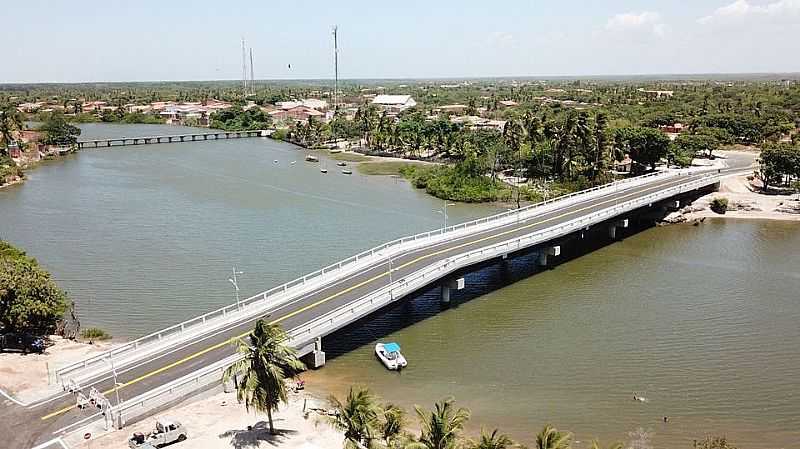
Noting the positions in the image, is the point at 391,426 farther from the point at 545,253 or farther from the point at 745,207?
the point at 745,207

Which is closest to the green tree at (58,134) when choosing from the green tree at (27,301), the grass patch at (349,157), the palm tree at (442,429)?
the grass patch at (349,157)

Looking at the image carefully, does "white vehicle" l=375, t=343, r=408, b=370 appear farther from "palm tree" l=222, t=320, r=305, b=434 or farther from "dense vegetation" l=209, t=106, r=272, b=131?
"dense vegetation" l=209, t=106, r=272, b=131

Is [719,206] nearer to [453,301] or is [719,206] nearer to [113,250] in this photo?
[453,301]

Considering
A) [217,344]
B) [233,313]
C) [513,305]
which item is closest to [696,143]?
[513,305]

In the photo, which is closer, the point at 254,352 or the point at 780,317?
the point at 254,352

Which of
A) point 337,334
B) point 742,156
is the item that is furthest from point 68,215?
point 742,156

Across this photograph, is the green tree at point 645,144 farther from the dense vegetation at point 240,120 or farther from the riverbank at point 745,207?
the dense vegetation at point 240,120
